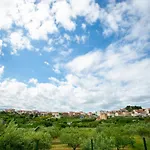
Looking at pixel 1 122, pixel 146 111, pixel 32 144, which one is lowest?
pixel 32 144

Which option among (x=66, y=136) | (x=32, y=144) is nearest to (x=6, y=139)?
(x=32, y=144)

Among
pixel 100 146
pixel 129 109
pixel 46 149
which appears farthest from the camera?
pixel 129 109

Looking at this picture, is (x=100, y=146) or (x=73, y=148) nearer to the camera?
(x=100, y=146)

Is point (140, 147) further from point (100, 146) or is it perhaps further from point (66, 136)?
point (100, 146)

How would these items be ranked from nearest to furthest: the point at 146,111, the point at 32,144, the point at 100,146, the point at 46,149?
the point at 32,144 < the point at 100,146 < the point at 46,149 < the point at 146,111

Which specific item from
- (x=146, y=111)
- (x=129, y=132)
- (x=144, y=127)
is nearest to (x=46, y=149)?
(x=129, y=132)

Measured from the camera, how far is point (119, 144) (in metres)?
38.4

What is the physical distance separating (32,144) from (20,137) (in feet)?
4.99

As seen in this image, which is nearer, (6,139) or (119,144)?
(6,139)

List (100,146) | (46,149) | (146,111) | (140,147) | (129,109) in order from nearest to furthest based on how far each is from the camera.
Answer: (100,146)
(46,149)
(140,147)
(146,111)
(129,109)

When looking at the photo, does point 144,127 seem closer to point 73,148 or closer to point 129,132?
point 129,132

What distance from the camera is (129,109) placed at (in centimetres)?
19962

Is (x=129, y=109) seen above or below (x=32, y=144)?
above

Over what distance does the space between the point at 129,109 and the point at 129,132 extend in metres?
149
